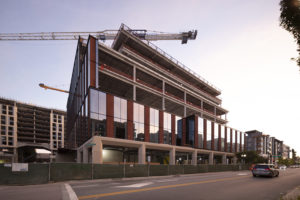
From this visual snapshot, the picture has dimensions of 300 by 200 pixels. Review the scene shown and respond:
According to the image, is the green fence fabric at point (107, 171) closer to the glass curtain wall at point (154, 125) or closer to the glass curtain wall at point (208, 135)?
the glass curtain wall at point (154, 125)

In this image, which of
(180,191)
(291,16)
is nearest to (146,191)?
(180,191)

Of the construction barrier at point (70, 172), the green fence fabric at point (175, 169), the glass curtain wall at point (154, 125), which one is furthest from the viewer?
the glass curtain wall at point (154, 125)

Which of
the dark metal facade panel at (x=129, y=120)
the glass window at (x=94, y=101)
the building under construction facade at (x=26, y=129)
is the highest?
the glass window at (x=94, y=101)

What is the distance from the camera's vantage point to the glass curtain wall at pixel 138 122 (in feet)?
113

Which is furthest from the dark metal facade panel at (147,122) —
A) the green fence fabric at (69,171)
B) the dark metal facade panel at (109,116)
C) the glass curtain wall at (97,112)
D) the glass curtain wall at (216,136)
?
the glass curtain wall at (216,136)

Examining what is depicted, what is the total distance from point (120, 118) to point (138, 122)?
13.9 feet

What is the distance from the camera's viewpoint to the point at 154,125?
1501 inches

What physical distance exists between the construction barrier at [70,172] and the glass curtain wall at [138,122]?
384 inches

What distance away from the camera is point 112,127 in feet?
100

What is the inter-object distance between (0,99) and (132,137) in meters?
102

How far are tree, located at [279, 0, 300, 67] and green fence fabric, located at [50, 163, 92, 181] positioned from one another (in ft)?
Result: 57.3

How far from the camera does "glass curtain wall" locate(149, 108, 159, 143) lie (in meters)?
37.3

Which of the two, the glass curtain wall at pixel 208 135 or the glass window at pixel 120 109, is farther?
the glass curtain wall at pixel 208 135

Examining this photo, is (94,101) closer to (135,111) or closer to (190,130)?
(135,111)
